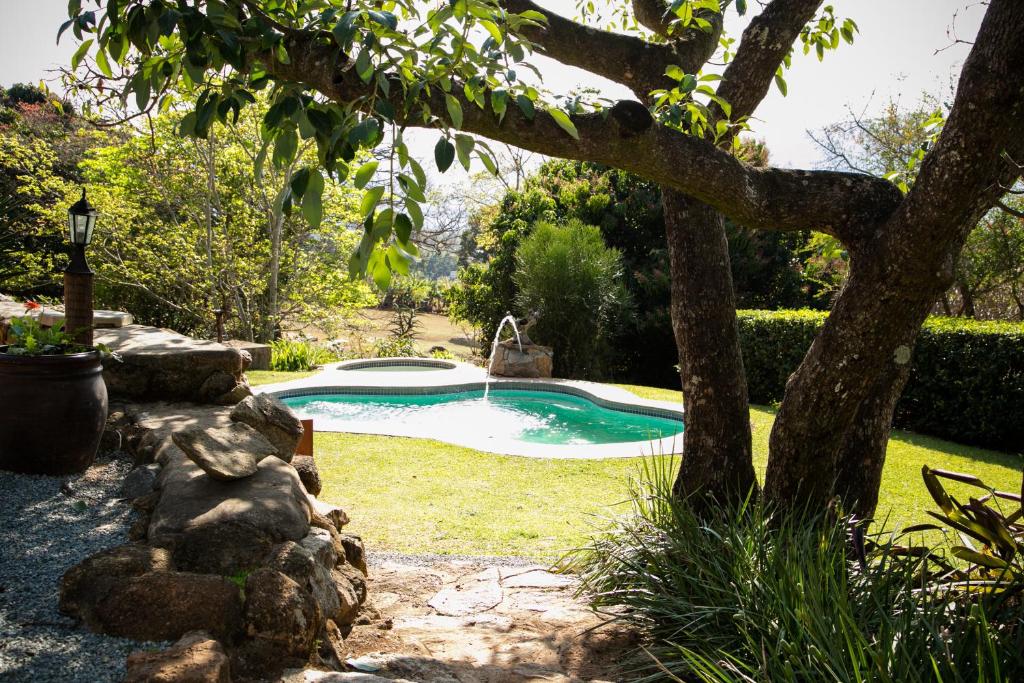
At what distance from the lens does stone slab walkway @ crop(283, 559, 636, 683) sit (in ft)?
8.78

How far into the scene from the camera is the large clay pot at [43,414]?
3881mm

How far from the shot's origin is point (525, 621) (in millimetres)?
3234

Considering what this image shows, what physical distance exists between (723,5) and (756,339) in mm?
6977

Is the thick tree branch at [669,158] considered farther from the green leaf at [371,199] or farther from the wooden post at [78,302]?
the wooden post at [78,302]

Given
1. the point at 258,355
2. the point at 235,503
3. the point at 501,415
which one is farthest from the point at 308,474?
the point at 258,355

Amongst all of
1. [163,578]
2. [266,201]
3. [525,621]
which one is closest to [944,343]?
[525,621]

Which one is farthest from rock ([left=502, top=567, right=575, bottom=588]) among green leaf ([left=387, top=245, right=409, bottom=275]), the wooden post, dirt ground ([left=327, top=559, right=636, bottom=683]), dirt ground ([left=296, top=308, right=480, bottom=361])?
dirt ground ([left=296, top=308, right=480, bottom=361])

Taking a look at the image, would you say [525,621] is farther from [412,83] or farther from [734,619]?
[412,83]

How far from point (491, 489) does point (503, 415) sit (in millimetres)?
4192

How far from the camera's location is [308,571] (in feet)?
9.53

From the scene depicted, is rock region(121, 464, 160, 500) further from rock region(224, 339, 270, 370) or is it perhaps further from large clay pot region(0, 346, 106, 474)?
rock region(224, 339, 270, 370)

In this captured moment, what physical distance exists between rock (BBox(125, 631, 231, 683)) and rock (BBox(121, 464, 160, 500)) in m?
1.66

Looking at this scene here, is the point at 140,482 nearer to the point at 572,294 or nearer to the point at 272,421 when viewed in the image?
the point at 272,421

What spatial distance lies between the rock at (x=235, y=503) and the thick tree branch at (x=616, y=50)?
267cm
